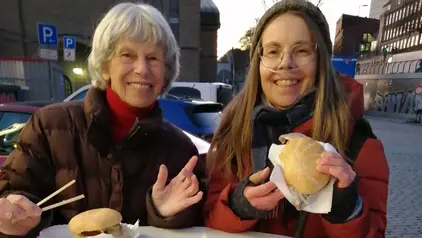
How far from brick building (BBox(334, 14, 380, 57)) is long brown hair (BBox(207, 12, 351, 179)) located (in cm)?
6614

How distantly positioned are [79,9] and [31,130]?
2713 centimetres

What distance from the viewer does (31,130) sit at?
1.63 meters

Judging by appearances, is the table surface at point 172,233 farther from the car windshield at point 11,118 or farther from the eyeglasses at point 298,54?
the car windshield at point 11,118

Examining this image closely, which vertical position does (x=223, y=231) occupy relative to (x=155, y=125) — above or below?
below

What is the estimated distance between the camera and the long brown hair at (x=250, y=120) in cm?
148

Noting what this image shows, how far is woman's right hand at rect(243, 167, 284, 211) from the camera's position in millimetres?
1275

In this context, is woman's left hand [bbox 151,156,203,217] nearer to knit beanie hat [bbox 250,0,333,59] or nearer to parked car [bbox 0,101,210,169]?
knit beanie hat [bbox 250,0,333,59]

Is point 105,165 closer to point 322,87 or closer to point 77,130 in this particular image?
point 77,130

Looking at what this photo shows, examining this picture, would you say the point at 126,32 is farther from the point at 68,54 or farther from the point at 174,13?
the point at 174,13

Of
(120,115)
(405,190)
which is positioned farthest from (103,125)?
(405,190)

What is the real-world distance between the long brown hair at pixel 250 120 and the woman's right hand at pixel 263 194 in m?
0.29

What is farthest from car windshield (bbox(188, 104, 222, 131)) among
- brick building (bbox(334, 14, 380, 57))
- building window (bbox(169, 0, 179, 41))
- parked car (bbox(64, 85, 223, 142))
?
brick building (bbox(334, 14, 380, 57))

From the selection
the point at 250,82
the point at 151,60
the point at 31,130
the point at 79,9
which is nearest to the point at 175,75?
the point at 151,60

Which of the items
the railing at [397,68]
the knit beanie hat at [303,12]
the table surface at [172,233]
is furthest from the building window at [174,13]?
the table surface at [172,233]
